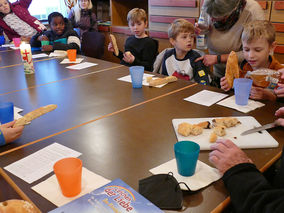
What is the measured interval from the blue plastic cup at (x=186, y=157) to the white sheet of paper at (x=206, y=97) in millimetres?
638

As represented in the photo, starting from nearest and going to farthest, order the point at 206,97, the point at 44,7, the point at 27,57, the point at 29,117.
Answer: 1. the point at 29,117
2. the point at 206,97
3. the point at 27,57
4. the point at 44,7

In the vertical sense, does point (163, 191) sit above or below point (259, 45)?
below

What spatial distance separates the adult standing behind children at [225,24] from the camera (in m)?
2.14

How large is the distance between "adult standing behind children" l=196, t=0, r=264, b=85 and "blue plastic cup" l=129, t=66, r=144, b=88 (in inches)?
30.4

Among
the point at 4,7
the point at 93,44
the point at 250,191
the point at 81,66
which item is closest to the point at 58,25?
the point at 93,44

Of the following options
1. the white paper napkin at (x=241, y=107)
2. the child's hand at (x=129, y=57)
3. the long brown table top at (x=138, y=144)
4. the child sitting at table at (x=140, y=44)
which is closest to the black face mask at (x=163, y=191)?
the long brown table top at (x=138, y=144)

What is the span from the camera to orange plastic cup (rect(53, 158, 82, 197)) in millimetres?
836

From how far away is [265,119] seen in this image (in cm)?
135

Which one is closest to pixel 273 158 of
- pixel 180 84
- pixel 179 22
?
pixel 180 84

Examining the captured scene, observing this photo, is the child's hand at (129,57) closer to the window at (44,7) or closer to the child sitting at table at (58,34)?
the child sitting at table at (58,34)

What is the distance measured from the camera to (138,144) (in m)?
1.15

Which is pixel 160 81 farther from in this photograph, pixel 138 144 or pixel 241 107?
pixel 138 144

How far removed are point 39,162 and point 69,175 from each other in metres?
0.28

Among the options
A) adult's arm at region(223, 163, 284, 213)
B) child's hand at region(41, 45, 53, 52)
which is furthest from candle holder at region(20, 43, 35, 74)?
adult's arm at region(223, 163, 284, 213)
